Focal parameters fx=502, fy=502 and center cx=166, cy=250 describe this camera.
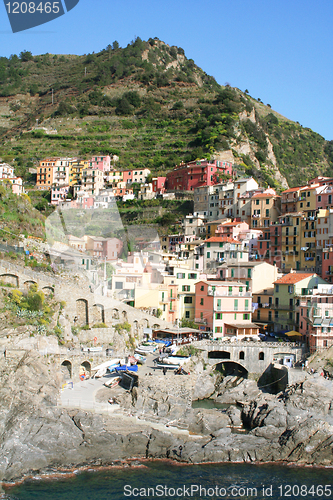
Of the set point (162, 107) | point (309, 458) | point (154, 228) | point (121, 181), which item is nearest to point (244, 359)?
point (309, 458)

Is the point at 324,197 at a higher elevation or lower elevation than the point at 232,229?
higher

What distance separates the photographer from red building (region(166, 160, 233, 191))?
66338 mm

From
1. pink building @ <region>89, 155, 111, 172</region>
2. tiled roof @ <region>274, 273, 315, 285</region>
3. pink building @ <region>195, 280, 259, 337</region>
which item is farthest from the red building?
pink building @ <region>195, 280, 259, 337</region>

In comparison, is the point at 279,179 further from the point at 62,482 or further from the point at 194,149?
the point at 62,482

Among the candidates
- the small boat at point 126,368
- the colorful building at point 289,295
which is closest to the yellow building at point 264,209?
the colorful building at point 289,295

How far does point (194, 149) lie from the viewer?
258 ft

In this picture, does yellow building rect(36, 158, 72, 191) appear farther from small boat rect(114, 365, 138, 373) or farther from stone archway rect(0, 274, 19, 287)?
small boat rect(114, 365, 138, 373)

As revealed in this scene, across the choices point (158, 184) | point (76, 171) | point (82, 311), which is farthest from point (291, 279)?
point (76, 171)

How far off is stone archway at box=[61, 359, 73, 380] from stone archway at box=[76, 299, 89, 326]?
4.38 metres

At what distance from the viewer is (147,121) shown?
97812 millimetres

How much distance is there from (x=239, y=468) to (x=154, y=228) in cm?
4119

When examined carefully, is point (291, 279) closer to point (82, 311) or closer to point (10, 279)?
point (82, 311)

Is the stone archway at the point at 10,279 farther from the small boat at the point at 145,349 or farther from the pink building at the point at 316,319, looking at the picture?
the pink building at the point at 316,319

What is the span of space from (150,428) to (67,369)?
6237mm
